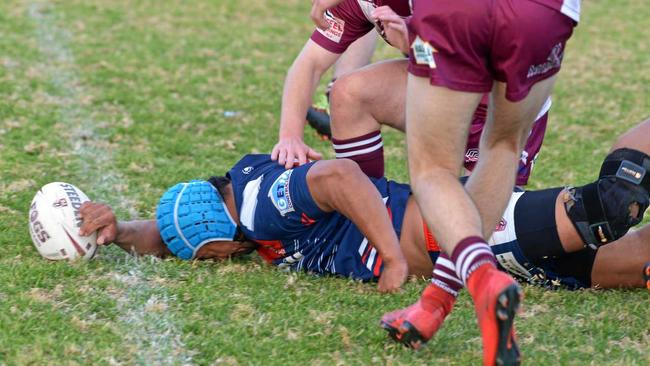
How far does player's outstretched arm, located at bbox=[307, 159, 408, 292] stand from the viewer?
3.88m

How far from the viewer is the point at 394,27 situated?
3.71 metres

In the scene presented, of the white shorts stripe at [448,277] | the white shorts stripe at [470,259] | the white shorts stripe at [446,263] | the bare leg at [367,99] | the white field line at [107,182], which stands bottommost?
the white field line at [107,182]

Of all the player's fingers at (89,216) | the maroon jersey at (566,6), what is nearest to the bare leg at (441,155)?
the maroon jersey at (566,6)

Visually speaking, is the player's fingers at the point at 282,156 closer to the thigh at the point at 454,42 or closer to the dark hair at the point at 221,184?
the dark hair at the point at 221,184

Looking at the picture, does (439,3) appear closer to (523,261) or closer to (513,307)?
(513,307)

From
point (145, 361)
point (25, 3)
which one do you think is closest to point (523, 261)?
point (145, 361)

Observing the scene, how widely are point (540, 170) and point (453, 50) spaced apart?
3040mm

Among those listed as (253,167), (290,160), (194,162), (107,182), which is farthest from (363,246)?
(194,162)

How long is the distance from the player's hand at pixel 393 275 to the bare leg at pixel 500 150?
605 millimetres

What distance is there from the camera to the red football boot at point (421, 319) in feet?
10.6

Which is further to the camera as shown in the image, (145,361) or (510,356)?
(145,361)

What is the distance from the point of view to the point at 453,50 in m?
3.09

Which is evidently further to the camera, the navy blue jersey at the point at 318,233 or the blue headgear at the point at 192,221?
the blue headgear at the point at 192,221

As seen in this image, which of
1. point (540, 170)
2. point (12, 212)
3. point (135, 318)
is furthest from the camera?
point (540, 170)
